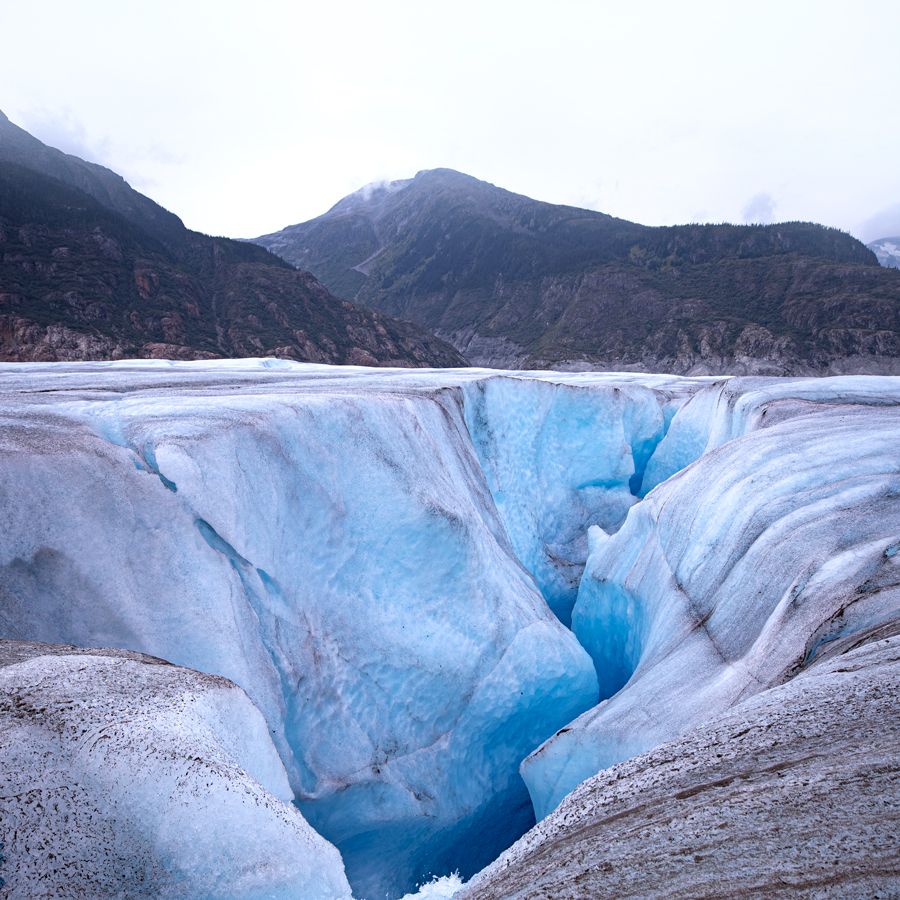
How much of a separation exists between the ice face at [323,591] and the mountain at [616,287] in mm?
45607

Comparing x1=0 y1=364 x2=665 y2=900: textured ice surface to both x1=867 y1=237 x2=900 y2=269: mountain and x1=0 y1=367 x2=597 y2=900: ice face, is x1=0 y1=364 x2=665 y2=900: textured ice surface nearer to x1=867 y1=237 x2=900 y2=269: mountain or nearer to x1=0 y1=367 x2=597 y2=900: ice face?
x1=0 y1=367 x2=597 y2=900: ice face

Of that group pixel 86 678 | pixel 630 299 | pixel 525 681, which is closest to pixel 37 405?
pixel 86 678

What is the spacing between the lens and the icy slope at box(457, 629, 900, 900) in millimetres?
1562

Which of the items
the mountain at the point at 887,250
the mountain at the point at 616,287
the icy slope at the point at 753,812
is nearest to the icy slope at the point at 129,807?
the icy slope at the point at 753,812

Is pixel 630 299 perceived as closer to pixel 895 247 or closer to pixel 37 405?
pixel 37 405

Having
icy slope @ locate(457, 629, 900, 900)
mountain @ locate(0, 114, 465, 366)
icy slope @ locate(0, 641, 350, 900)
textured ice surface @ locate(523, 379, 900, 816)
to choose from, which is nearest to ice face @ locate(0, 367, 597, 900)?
textured ice surface @ locate(523, 379, 900, 816)

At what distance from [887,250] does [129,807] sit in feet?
522

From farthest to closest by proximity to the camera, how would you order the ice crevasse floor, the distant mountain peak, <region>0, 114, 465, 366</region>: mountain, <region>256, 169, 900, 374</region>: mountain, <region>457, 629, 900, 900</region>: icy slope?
1. the distant mountain peak
2. <region>256, 169, 900, 374</region>: mountain
3. <region>0, 114, 465, 366</region>: mountain
4. the ice crevasse floor
5. <region>457, 629, 900, 900</region>: icy slope

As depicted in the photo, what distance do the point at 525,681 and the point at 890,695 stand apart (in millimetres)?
3682

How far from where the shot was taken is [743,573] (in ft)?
15.1

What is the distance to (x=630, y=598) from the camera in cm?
636

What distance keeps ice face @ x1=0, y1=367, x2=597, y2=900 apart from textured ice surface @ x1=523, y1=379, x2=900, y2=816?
829 millimetres

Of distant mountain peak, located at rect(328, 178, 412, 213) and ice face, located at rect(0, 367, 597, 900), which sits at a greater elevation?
distant mountain peak, located at rect(328, 178, 412, 213)

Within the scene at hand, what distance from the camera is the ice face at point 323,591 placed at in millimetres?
3883
